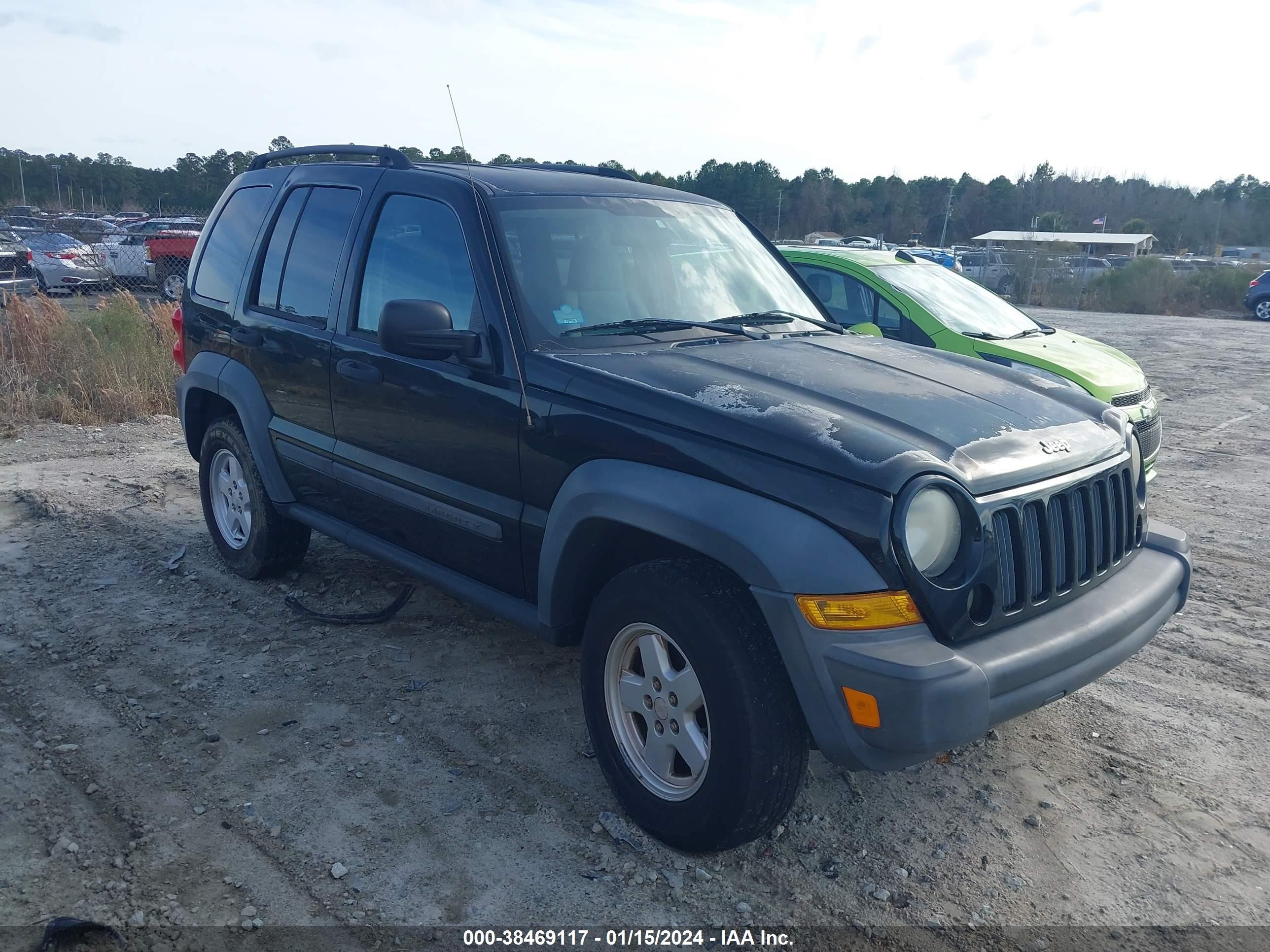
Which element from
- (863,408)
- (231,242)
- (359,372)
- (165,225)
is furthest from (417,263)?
(165,225)

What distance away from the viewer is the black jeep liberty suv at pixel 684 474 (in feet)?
8.32

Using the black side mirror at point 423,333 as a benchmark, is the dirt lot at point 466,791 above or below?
below

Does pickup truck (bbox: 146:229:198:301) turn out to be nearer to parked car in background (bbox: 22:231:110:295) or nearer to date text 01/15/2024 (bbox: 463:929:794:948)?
parked car in background (bbox: 22:231:110:295)

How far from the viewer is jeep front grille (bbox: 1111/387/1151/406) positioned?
252 inches

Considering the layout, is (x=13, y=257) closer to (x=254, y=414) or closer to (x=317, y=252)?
(x=254, y=414)

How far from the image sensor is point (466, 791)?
331cm

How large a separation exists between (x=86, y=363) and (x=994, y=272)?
26.8 meters

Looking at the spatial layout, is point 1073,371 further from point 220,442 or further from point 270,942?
point 270,942

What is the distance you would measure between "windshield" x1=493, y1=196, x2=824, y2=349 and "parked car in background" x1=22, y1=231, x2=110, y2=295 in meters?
10.5

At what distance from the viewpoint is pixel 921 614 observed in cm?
254

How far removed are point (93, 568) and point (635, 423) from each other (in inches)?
155

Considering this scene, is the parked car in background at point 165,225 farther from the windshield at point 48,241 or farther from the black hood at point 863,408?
the black hood at point 863,408

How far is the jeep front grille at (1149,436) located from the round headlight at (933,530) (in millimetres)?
4395

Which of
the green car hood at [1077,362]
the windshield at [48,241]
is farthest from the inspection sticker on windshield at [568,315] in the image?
the windshield at [48,241]
